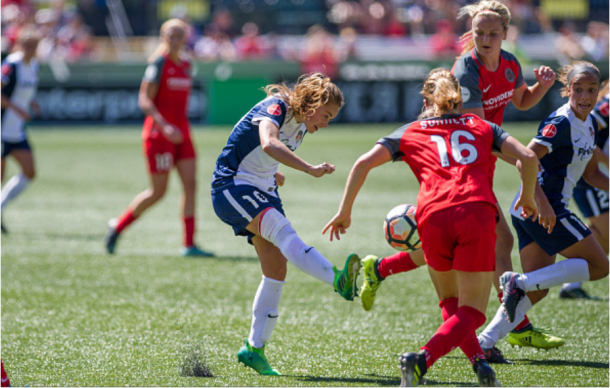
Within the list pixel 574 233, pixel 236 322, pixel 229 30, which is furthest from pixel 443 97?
pixel 229 30

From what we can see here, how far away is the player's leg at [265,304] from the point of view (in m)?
4.72

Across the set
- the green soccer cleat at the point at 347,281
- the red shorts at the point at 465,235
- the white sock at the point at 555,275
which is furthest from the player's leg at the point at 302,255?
the white sock at the point at 555,275

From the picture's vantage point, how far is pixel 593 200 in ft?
22.3

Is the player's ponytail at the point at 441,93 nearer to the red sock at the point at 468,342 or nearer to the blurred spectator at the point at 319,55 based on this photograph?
the red sock at the point at 468,342

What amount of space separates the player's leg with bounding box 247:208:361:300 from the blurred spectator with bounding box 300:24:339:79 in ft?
61.5

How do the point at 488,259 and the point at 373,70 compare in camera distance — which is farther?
the point at 373,70

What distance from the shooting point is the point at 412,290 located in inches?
281

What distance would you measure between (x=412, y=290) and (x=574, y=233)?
7.76 ft

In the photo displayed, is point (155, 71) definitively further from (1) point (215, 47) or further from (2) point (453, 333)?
(1) point (215, 47)

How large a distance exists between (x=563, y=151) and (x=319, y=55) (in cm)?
1926

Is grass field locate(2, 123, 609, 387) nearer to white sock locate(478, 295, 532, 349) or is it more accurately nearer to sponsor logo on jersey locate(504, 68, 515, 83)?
white sock locate(478, 295, 532, 349)

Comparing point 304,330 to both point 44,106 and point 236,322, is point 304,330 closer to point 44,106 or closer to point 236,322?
point 236,322

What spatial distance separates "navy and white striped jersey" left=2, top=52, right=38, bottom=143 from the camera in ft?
32.9

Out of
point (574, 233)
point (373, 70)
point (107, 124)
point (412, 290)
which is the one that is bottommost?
point (107, 124)
